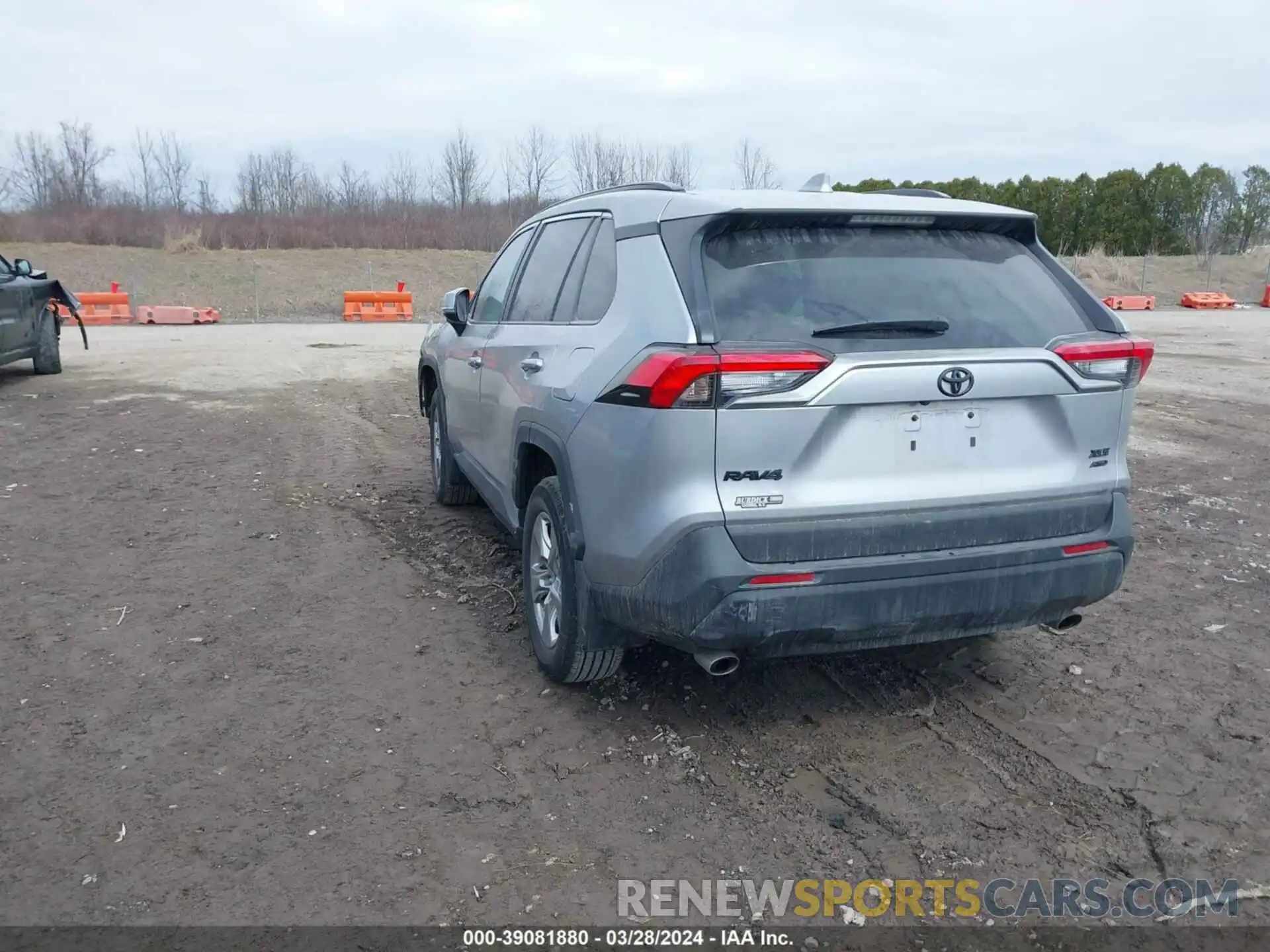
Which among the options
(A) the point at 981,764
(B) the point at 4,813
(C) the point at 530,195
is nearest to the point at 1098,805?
(A) the point at 981,764

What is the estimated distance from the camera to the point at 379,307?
29.5 m

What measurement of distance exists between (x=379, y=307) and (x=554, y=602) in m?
26.9

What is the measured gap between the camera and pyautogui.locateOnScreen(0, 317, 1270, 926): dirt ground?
9.54ft

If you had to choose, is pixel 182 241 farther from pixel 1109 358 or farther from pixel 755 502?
pixel 1109 358

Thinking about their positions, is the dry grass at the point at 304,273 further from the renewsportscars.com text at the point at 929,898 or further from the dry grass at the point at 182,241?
the renewsportscars.com text at the point at 929,898

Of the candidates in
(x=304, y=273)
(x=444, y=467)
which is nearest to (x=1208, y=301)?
(x=304, y=273)

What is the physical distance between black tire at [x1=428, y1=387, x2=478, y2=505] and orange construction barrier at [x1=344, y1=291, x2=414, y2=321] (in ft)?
75.6

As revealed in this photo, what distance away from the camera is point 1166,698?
155 inches

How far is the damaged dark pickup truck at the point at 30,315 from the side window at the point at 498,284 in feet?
27.2

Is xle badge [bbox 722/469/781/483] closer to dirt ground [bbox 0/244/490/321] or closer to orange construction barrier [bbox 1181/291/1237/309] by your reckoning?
dirt ground [bbox 0/244/490/321]

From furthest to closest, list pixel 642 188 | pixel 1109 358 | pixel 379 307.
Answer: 1. pixel 379 307
2. pixel 642 188
3. pixel 1109 358

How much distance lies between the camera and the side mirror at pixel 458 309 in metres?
5.79

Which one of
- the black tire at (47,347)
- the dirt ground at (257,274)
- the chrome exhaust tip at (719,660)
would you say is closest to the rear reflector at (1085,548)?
the chrome exhaust tip at (719,660)

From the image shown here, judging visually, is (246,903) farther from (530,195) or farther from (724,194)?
(530,195)
